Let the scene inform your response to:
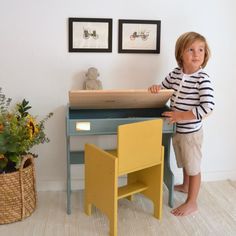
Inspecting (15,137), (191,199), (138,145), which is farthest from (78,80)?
(191,199)

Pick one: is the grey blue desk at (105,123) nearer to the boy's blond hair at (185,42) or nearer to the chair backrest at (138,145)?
the chair backrest at (138,145)

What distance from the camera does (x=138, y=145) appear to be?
1.96 meters

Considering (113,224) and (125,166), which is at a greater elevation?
(125,166)

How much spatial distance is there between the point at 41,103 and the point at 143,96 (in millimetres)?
757

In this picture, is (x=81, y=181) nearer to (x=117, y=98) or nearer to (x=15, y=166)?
(x=15, y=166)

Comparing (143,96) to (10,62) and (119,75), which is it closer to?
(119,75)

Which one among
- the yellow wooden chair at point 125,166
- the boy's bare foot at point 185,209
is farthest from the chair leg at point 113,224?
the boy's bare foot at point 185,209

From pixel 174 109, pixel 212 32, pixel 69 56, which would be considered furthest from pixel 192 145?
pixel 69 56

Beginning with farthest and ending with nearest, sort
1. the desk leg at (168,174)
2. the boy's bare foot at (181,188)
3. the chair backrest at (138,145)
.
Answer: the boy's bare foot at (181,188) → the desk leg at (168,174) → the chair backrest at (138,145)

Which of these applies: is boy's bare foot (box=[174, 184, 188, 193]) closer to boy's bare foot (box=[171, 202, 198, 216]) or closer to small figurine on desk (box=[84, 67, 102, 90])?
boy's bare foot (box=[171, 202, 198, 216])

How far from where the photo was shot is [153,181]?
86.7 inches

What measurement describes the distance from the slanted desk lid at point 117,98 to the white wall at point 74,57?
0.80ft

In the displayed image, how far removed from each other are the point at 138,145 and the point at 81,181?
82 cm

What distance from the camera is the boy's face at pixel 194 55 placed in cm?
218
